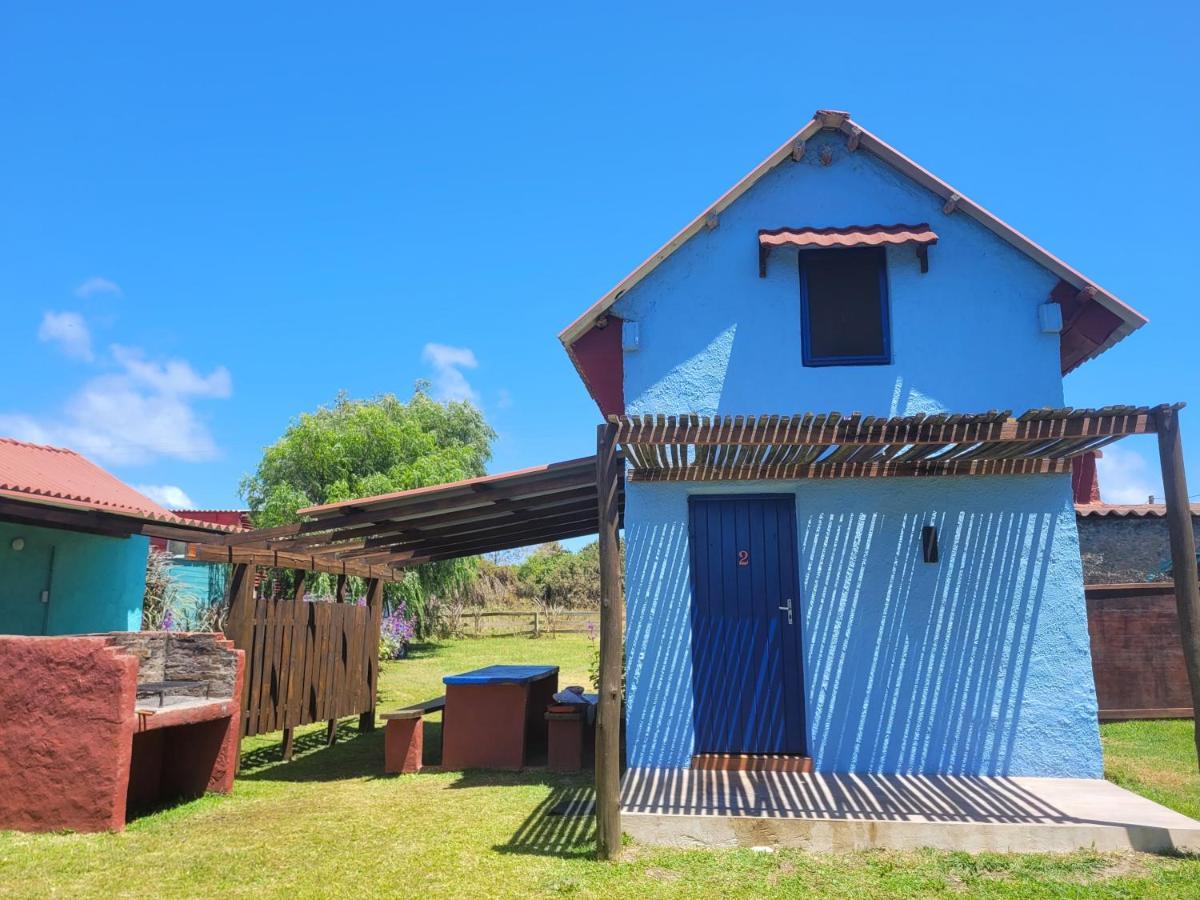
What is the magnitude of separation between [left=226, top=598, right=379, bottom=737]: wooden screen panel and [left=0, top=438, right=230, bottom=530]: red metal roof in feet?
9.08

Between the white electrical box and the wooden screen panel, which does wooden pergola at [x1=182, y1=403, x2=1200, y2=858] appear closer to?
the wooden screen panel

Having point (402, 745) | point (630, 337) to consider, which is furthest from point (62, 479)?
point (630, 337)

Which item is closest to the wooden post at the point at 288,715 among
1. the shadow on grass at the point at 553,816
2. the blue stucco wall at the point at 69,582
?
the shadow on grass at the point at 553,816

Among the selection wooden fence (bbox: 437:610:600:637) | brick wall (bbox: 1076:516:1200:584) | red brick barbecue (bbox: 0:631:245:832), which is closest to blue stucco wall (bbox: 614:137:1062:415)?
red brick barbecue (bbox: 0:631:245:832)

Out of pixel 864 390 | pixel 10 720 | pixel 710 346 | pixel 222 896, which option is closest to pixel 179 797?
pixel 10 720

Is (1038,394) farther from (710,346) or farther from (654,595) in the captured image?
(654,595)

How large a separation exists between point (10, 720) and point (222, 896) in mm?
2689

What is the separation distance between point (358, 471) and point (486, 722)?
15.3 metres

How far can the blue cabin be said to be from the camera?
7336 millimetres

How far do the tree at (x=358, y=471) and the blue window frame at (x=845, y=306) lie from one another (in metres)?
15.3

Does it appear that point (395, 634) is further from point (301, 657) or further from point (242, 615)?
point (242, 615)

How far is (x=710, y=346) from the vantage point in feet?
26.4

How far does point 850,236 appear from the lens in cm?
794

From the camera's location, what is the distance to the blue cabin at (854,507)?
24.1 feet
